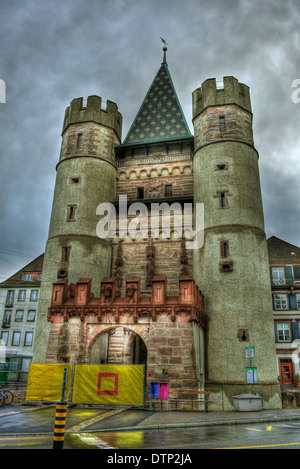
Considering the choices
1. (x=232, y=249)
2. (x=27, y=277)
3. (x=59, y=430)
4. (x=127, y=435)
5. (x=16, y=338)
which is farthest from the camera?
(x=27, y=277)

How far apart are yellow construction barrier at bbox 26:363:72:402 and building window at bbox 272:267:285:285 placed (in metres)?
25.4

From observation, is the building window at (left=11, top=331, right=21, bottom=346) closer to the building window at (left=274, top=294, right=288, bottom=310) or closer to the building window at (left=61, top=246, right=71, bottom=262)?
the building window at (left=61, top=246, right=71, bottom=262)

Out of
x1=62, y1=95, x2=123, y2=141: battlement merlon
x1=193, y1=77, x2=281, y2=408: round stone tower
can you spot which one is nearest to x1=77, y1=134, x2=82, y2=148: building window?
x1=62, y1=95, x2=123, y2=141: battlement merlon

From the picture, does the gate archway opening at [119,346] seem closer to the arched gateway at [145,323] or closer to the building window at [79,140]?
the arched gateway at [145,323]

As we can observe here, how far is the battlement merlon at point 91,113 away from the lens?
2900 centimetres

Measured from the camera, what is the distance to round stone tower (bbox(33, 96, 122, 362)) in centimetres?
2472

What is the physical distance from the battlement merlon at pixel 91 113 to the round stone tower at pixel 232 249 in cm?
684

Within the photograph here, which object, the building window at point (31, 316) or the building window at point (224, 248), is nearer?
the building window at point (224, 248)

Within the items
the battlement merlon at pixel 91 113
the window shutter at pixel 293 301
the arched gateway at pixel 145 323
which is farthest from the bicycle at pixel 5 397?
the window shutter at pixel 293 301

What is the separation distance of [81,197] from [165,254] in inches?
288

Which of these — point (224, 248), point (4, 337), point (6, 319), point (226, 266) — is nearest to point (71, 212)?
point (224, 248)

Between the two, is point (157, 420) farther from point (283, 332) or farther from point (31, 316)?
point (31, 316)

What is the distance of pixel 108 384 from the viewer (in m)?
16.4
